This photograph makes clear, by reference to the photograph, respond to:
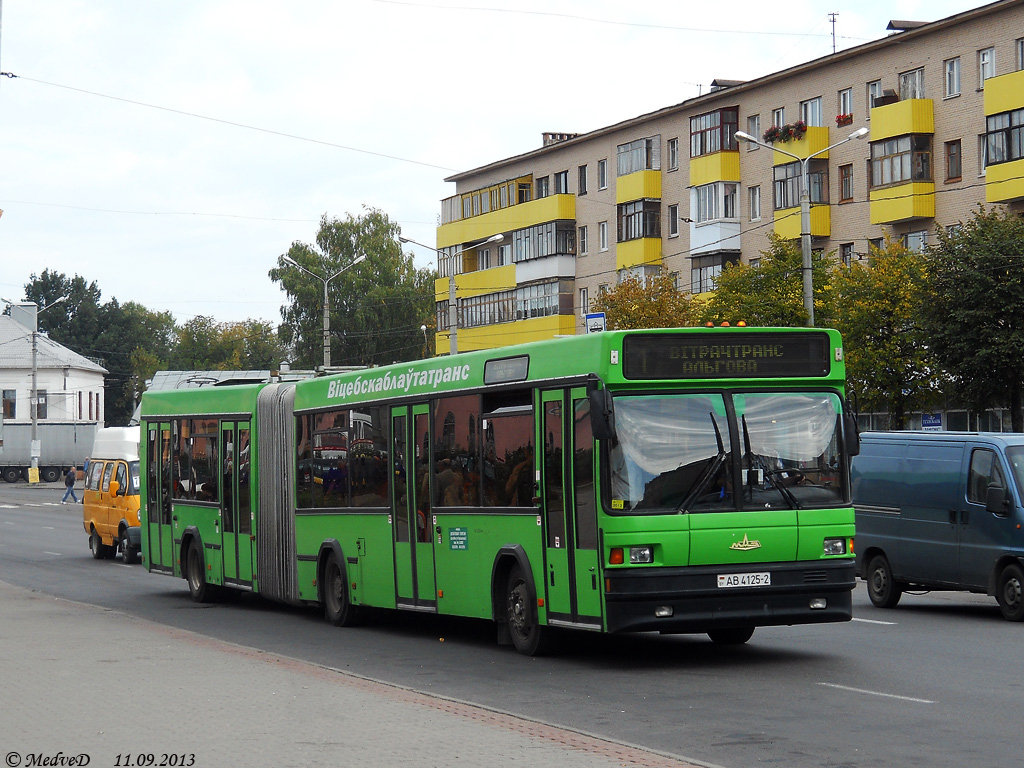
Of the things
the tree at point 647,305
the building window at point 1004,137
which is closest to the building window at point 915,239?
the building window at point 1004,137

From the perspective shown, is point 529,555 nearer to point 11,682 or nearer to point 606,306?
point 11,682

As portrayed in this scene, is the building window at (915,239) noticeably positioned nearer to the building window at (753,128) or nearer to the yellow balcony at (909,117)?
the yellow balcony at (909,117)

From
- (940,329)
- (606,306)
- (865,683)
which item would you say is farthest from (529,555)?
(606,306)

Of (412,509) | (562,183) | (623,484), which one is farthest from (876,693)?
(562,183)

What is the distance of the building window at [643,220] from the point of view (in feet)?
218

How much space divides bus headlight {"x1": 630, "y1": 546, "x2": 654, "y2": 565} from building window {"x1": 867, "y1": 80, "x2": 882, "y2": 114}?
43650 mm

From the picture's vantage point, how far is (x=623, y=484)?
12.5 meters

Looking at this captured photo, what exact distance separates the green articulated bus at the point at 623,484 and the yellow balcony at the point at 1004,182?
33948mm

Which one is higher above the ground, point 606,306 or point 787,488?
point 606,306

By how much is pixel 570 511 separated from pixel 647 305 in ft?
141

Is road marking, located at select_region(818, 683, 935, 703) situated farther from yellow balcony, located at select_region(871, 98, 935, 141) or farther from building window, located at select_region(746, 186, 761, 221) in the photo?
building window, located at select_region(746, 186, 761, 221)

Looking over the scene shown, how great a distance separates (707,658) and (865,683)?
207 cm

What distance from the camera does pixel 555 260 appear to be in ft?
238

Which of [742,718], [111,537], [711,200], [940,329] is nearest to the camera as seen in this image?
[742,718]
